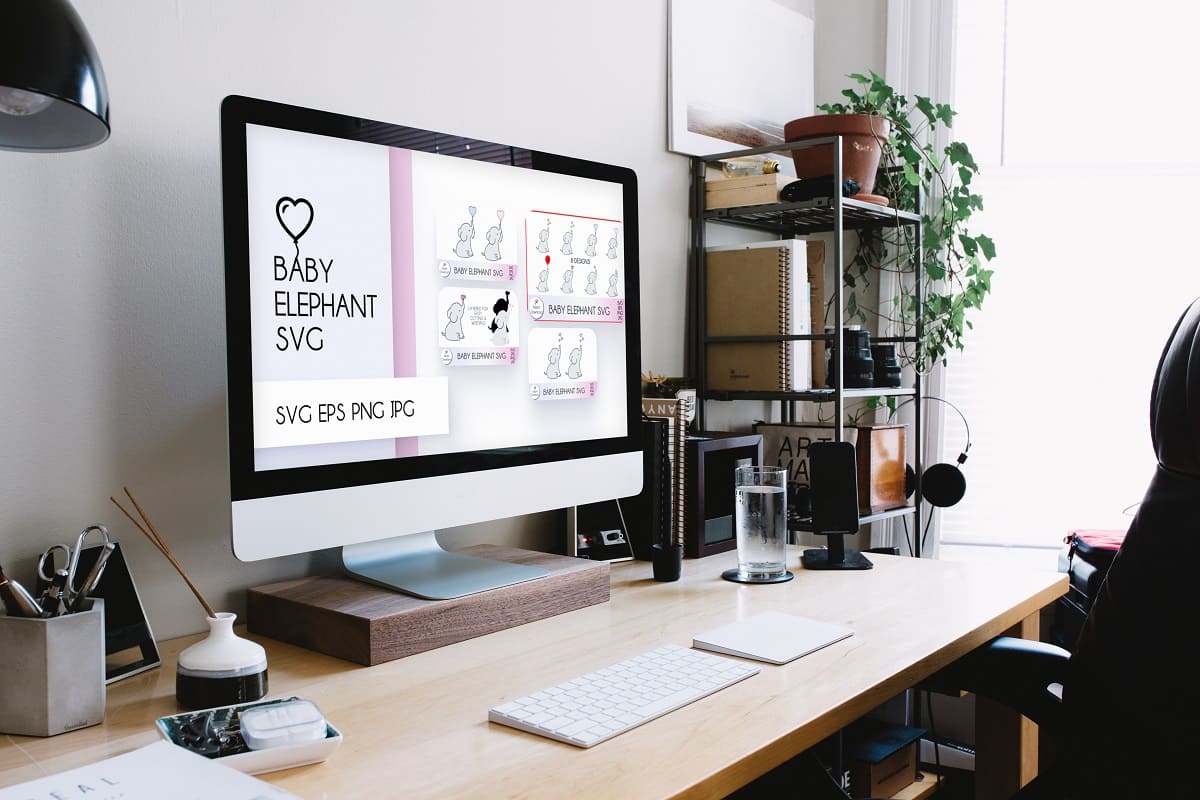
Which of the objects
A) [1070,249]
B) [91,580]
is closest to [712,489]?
A: [91,580]

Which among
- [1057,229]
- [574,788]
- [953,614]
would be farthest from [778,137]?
[574,788]

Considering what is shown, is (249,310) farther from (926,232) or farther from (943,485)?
(926,232)

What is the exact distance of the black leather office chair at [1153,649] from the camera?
1020 mm

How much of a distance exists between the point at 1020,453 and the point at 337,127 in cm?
193

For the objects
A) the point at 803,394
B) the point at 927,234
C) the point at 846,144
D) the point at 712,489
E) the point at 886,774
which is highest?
the point at 846,144

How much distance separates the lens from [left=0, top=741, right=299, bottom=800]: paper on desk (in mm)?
703

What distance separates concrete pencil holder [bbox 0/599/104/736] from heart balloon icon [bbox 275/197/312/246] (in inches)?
17.8

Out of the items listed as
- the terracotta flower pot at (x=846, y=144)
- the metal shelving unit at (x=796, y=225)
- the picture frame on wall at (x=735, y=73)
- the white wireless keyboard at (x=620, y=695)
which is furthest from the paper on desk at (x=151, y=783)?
the terracotta flower pot at (x=846, y=144)

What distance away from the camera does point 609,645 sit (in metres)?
→ 1.18

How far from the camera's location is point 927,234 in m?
2.37

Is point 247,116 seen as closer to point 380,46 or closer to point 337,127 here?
point 337,127

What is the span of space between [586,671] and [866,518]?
120cm

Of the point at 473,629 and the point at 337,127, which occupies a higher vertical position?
the point at 337,127

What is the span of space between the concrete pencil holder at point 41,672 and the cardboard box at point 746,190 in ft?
5.10
